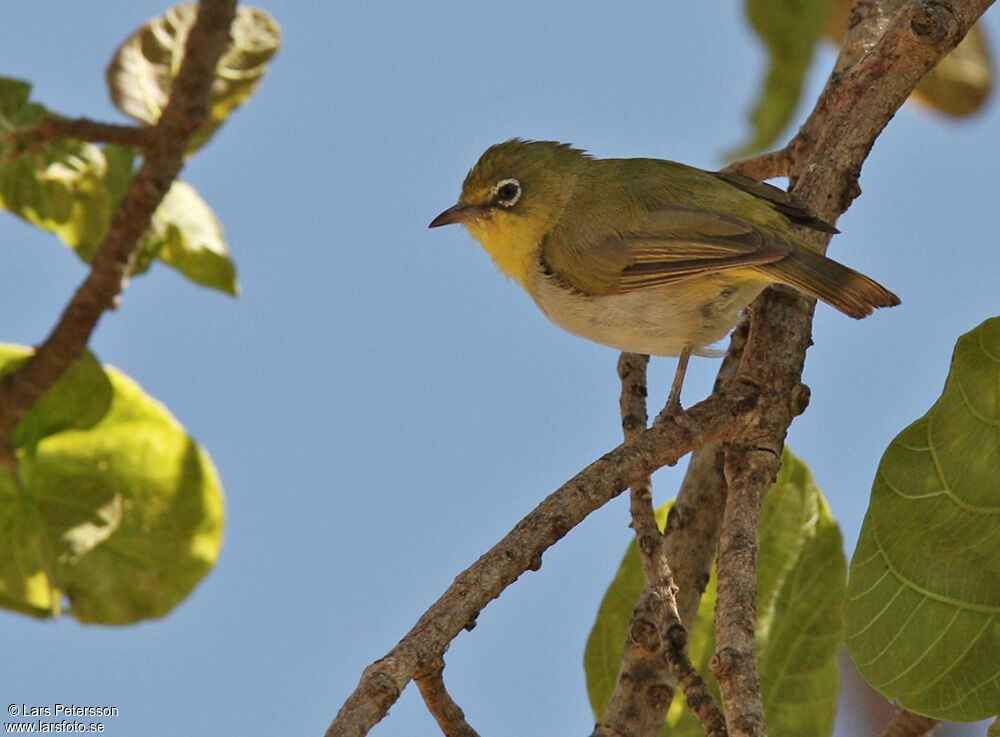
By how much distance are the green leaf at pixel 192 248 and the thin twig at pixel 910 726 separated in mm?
2273

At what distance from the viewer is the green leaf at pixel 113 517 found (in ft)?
11.0

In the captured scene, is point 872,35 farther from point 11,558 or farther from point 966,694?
point 11,558

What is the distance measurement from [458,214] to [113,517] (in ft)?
6.82

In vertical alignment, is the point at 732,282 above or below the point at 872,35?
below

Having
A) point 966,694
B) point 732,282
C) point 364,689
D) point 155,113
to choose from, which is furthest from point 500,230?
point 364,689

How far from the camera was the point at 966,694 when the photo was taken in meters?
2.67

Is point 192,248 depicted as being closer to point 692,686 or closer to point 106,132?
point 106,132

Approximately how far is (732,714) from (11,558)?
7.32 ft

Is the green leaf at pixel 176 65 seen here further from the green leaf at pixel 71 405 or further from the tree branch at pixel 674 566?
the tree branch at pixel 674 566

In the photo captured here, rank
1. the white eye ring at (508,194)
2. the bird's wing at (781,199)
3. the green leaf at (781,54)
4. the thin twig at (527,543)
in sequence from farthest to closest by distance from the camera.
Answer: the white eye ring at (508,194), the bird's wing at (781,199), the green leaf at (781,54), the thin twig at (527,543)

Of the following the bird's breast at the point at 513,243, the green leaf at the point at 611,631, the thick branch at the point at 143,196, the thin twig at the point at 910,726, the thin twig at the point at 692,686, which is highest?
the bird's breast at the point at 513,243

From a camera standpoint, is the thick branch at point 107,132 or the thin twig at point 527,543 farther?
the thick branch at point 107,132

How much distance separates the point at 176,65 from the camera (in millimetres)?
3777

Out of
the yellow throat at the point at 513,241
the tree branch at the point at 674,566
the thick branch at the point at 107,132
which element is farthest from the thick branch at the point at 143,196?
the yellow throat at the point at 513,241
